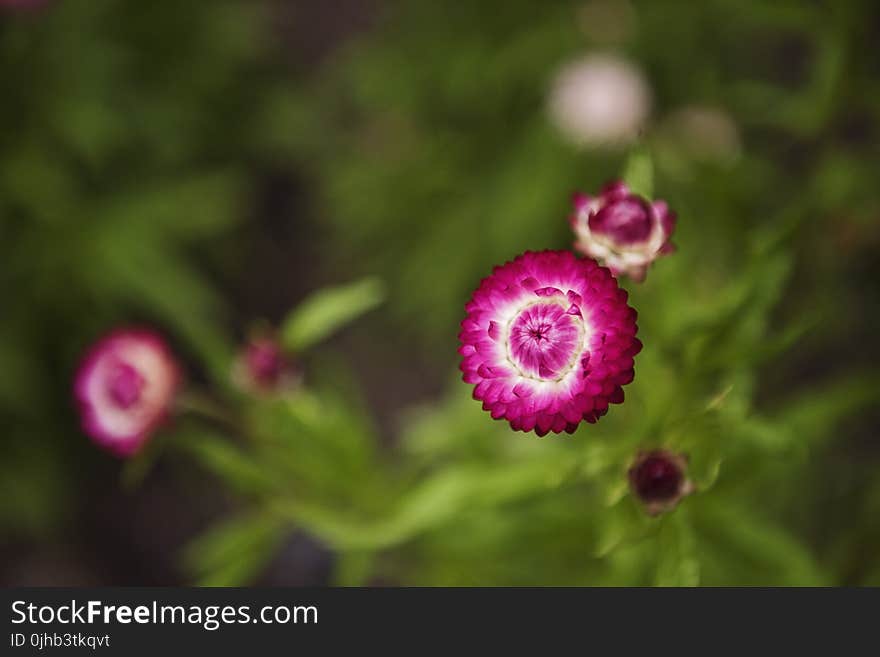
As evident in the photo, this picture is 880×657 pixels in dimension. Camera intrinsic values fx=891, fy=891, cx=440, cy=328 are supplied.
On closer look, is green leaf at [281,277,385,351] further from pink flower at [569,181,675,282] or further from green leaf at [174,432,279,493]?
pink flower at [569,181,675,282]

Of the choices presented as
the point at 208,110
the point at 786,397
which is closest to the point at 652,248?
the point at 786,397

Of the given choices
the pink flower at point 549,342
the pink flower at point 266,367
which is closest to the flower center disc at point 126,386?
the pink flower at point 266,367

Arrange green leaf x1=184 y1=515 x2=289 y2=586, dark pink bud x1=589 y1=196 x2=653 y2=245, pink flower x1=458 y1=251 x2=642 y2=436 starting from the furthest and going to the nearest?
green leaf x1=184 y1=515 x2=289 y2=586 → dark pink bud x1=589 y1=196 x2=653 y2=245 → pink flower x1=458 y1=251 x2=642 y2=436

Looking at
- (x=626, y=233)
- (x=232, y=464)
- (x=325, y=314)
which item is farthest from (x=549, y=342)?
(x=232, y=464)

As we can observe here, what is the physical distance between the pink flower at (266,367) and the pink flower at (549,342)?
47 cm

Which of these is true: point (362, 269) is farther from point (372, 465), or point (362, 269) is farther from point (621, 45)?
point (372, 465)

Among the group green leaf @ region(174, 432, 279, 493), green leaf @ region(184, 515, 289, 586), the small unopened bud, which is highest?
green leaf @ region(174, 432, 279, 493)

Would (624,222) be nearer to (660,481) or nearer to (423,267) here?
(660,481)

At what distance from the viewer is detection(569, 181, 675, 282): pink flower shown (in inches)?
29.6

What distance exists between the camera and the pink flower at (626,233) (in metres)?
0.75

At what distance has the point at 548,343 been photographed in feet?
2.12

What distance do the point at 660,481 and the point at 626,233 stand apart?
23cm

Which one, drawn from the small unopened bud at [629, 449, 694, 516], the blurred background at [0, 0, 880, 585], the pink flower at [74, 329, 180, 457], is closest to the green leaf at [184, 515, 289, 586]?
the blurred background at [0, 0, 880, 585]

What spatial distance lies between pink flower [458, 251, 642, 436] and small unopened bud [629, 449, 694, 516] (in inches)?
7.8
